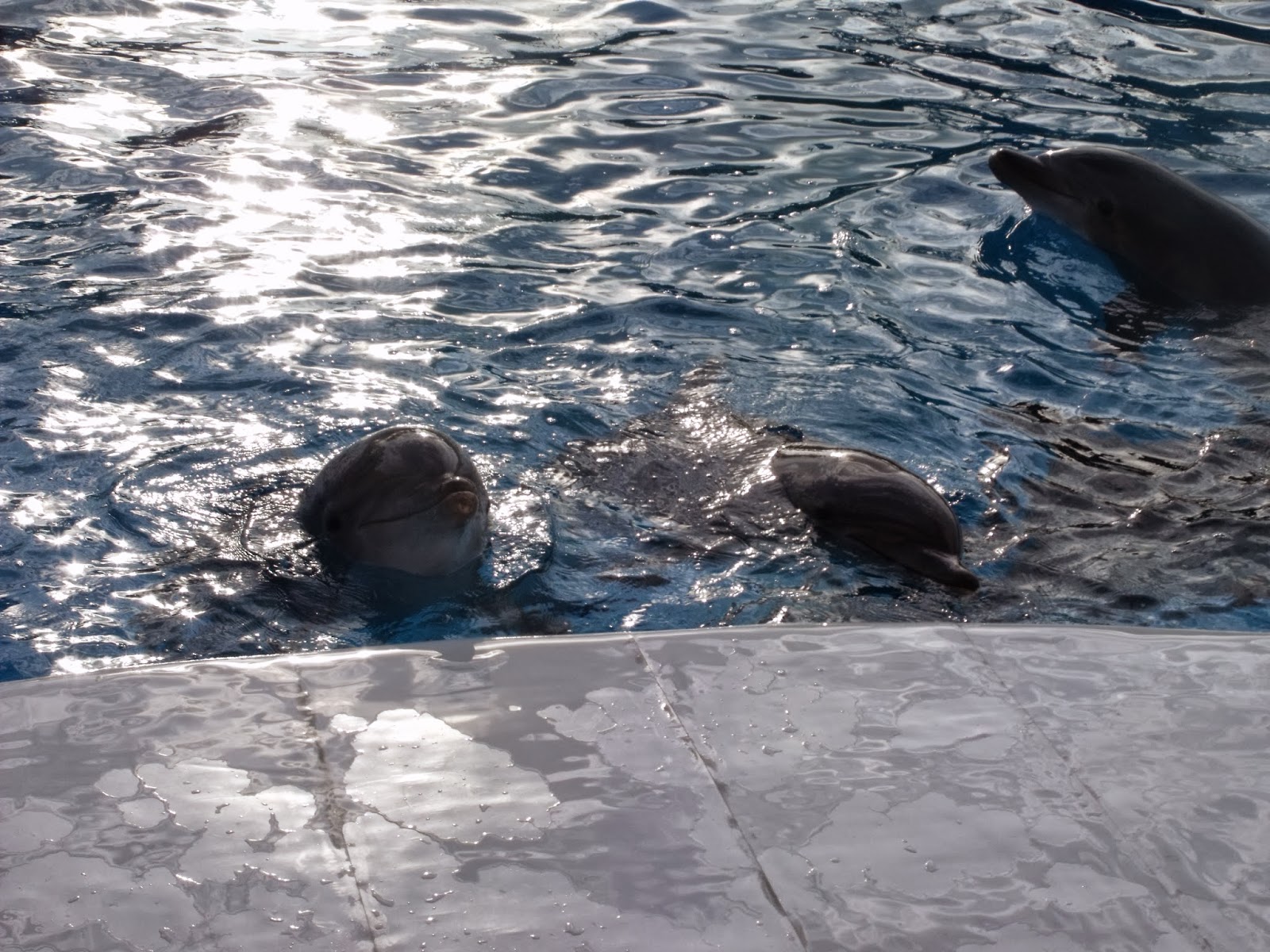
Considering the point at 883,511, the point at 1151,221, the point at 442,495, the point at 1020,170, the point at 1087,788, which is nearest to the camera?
the point at 1087,788

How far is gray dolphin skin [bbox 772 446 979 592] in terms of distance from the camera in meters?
4.53

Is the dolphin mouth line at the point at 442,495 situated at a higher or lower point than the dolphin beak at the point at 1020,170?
lower

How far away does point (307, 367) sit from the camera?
6.26 m

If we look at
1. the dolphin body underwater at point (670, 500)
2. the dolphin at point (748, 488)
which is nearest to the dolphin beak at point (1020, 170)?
the dolphin at point (748, 488)

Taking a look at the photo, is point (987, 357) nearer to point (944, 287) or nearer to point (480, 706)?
point (944, 287)

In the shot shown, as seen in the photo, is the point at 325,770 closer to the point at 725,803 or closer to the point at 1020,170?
the point at 725,803

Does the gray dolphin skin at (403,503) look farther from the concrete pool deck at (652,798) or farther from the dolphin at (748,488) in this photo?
the concrete pool deck at (652,798)

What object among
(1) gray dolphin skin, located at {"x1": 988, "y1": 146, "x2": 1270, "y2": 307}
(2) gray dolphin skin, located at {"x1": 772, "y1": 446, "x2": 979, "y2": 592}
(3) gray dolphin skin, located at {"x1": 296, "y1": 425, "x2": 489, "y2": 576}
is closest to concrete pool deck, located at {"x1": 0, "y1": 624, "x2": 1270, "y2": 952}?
(2) gray dolphin skin, located at {"x1": 772, "y1": 446, "x2": 979, "y2": 592}

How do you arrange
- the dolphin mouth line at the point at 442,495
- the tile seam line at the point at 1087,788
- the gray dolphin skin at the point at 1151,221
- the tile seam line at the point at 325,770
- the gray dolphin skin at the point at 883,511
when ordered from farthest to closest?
the gray dolphin skin at the point at 1151,221 < the gray dolphin skin at the point at 883,511 < the dolphin mouth line at the point at 442,495 < the tile seam line at the point at 1087,788 < the tile seam line at the point at 325,770

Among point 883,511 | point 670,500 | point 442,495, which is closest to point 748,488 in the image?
point 670,500

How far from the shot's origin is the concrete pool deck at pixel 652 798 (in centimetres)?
259

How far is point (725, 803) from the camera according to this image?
9.53 ft

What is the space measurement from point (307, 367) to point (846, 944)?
429 centimetres

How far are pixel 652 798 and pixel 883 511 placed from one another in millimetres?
1961
